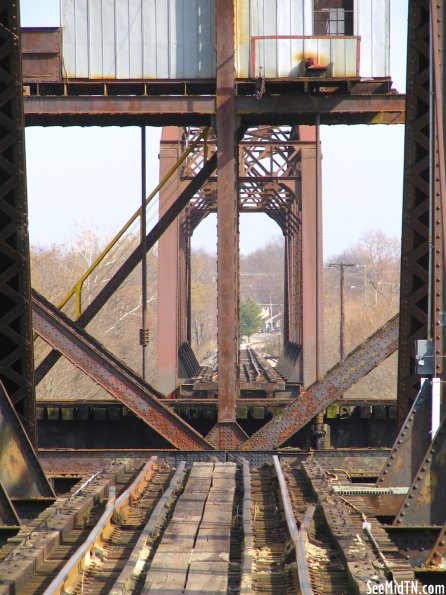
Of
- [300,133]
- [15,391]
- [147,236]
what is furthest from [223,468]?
[300,133]

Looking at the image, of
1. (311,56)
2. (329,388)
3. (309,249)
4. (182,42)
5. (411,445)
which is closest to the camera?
(411,445)

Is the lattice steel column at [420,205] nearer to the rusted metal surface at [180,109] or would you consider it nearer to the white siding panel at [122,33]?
the rusted metal surface at [180,109]

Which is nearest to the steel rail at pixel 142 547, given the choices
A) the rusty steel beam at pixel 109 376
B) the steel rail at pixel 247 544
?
the steel rail at pixel 247 544

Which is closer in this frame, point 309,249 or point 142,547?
point 142,547

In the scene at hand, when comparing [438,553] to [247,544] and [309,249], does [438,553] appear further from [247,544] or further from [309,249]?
[309,249]

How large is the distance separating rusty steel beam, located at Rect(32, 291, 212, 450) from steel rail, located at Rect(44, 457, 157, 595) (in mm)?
3751

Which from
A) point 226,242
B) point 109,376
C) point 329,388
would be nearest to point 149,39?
point 226,242

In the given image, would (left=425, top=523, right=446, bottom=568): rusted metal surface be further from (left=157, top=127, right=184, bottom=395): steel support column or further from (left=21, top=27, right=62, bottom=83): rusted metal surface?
(left=157, top=127, right=184, bottom=395): steel support column

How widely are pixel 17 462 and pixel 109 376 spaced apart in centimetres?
440

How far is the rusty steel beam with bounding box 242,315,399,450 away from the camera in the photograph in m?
13.3

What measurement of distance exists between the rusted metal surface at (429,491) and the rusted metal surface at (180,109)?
745 cm

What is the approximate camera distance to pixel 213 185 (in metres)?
36.3

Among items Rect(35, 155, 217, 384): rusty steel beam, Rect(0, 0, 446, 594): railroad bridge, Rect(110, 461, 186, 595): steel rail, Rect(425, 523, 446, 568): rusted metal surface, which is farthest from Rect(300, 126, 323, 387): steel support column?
Rect(425, 523, 446, 568): rusted metal surface

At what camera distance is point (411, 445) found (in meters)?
9.12
